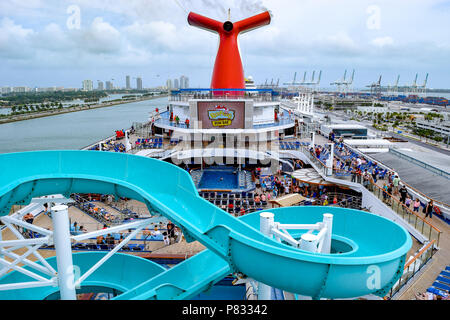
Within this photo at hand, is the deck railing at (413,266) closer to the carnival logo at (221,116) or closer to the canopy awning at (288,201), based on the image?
the canopy awning at (288,201)

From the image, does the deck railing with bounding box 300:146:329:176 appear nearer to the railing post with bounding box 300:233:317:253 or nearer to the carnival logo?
the carnival logo

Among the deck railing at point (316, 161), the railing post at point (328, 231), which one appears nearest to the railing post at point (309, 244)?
the railing post at point (328, 231)

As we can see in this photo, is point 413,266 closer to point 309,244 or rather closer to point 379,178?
point 309,244

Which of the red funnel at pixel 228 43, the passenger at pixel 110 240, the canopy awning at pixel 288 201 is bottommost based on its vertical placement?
the passenger at pixel 110 240

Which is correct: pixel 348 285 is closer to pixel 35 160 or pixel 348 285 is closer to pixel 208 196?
pixel 35 160

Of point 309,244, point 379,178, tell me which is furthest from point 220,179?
point 309,244
